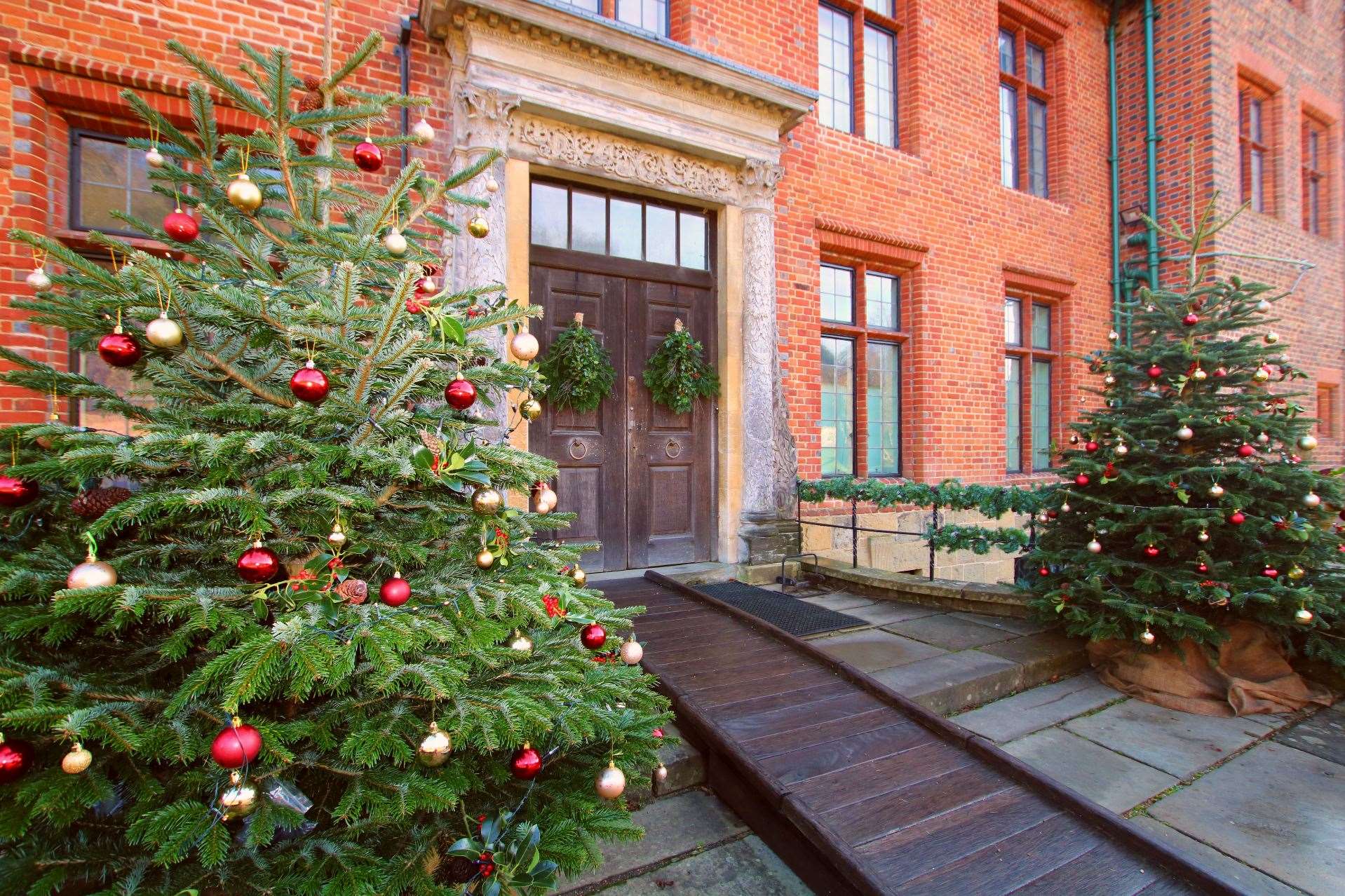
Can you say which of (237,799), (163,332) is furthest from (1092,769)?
(163,332)

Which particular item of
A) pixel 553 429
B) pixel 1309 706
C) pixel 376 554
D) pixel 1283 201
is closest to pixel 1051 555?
pixel 1309 706

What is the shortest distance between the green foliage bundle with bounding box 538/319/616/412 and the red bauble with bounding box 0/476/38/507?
329 centimetres

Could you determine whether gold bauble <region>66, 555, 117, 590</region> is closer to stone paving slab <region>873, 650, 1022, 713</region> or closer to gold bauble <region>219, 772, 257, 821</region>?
gold bauble <region>219, 772, 257, 821</region>

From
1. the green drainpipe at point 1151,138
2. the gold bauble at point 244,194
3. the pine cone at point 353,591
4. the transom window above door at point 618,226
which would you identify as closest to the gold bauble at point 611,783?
the pine cone at point 353,591

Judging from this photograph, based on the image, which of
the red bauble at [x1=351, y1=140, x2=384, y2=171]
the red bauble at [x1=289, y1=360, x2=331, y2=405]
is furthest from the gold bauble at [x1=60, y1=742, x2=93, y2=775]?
the red bauble at [x1=351, y1=140, x2=384, y2=171]

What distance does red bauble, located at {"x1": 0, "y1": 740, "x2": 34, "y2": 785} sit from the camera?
122 centimetres

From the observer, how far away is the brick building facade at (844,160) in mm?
3676

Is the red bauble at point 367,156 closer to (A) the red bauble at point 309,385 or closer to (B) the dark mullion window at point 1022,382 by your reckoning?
(A) the red bauble at point 309,385

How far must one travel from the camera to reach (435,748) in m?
1.43

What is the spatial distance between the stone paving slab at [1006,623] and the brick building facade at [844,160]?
1698 mm

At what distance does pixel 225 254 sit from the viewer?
2.03 m

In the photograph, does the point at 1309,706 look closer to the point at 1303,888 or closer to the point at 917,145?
the point at 1303,888

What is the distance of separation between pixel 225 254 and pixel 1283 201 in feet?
42.9

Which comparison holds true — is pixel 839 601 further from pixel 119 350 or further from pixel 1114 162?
pixel 1114 162
